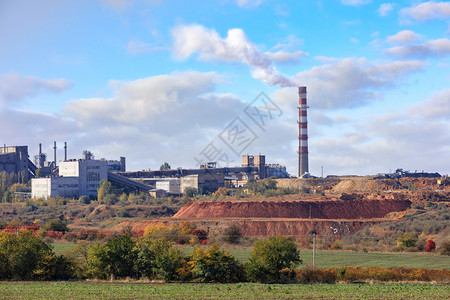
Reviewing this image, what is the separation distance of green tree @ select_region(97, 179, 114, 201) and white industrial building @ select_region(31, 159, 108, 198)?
3277 millimetres

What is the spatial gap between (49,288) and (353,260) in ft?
82.3

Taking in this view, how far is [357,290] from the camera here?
27422mm

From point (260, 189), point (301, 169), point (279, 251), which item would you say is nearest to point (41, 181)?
point (260, 189)

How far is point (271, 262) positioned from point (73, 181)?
83.1 meters

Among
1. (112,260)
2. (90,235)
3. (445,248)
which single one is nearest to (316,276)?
(112,260)

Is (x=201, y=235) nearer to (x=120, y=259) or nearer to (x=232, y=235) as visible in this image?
(x=232, y=235)

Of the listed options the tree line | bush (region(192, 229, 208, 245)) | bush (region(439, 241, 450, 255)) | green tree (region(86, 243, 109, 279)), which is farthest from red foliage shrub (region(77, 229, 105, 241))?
bush (region(439, 241, 450, 255))

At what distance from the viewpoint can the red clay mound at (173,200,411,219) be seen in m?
80.5

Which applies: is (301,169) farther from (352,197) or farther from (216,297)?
(216,297)

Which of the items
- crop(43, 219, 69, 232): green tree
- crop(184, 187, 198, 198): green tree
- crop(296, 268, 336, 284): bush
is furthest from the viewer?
crop(184, 187, 198, 198): green tree

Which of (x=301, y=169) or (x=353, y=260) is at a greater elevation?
(x=301, y=169)

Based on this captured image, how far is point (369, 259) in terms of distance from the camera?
146 feet

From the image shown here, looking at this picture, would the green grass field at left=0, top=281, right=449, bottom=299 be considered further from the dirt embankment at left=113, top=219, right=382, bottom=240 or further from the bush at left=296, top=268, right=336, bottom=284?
the dirt embankment at left=113, top=219, right=382, bottom=240

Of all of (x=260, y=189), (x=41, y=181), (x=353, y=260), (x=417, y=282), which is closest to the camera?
(x=417, y=282)
